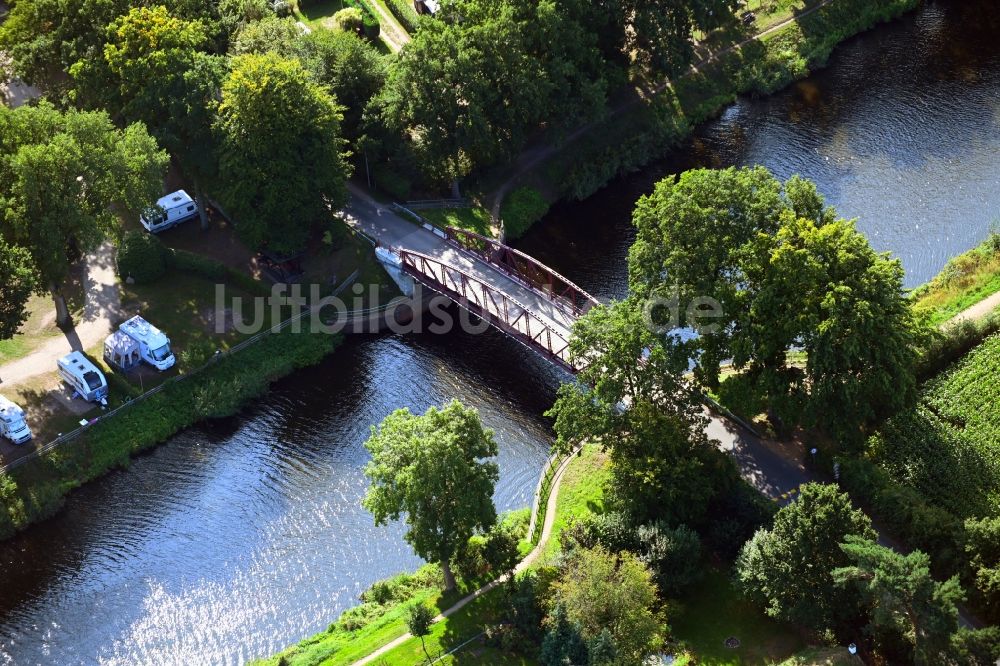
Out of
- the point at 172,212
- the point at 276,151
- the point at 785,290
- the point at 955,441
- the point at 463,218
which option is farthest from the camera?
the point at 463,218

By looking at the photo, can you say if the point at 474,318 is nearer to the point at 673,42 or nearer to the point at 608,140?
the point at 608,140

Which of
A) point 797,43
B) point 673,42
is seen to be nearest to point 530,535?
point 673,42

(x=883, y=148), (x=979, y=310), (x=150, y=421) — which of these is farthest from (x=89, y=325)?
(x=883, y=148)

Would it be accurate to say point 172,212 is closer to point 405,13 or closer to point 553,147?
point 405,13

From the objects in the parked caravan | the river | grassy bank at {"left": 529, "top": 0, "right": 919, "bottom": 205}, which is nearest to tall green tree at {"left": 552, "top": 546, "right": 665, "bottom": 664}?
the river

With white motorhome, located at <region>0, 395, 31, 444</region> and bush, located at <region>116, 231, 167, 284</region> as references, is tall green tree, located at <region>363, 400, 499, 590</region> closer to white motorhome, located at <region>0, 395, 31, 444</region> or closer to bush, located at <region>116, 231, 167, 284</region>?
white motorhome, located at <region>0, 395, 31, 444</region>

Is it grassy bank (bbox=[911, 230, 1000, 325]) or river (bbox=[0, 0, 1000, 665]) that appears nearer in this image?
river (bbox=[0, 0, 1000, 665])
